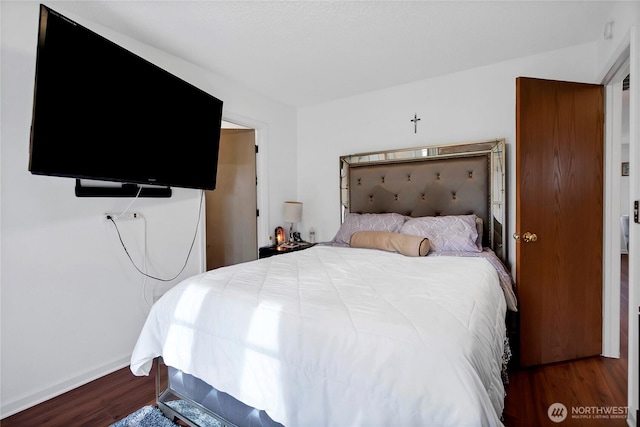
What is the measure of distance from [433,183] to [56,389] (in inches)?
130

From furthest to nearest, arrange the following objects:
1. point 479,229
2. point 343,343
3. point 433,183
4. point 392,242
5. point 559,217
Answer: point 433,183, point 479,229, point 392,242, point 559,217, point 343,343

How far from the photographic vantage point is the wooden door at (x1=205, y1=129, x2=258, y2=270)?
11.6 feet

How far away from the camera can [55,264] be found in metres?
1.89

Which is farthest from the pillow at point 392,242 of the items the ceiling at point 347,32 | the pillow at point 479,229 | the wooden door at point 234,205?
the ceiling at point 347,32

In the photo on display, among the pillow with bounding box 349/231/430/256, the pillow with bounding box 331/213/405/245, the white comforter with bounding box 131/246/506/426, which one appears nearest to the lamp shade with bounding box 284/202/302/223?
the pillow with bounding box 331/213/405/245

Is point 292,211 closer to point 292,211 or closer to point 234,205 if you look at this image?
point 292,211

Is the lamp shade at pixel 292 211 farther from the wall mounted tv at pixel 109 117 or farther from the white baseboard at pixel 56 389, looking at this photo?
the white baseboard at pixel 56 389

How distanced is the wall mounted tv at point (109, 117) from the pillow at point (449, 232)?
195 centimetres

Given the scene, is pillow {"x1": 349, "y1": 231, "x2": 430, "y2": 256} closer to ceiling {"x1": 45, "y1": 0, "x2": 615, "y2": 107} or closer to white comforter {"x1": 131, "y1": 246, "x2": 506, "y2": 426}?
white comforter {"x1": 131, "y1": 246, "x2": 506, "y2": 426}

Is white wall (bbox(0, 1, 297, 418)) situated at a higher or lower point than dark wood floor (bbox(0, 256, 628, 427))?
higher

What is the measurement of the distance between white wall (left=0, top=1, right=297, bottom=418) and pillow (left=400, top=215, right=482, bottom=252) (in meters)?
2.20

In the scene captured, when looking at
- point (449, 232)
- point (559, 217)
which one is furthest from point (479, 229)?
point (559, 217)

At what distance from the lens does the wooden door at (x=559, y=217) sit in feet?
6.98

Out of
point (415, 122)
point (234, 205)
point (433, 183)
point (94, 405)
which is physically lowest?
point (94, 405)
